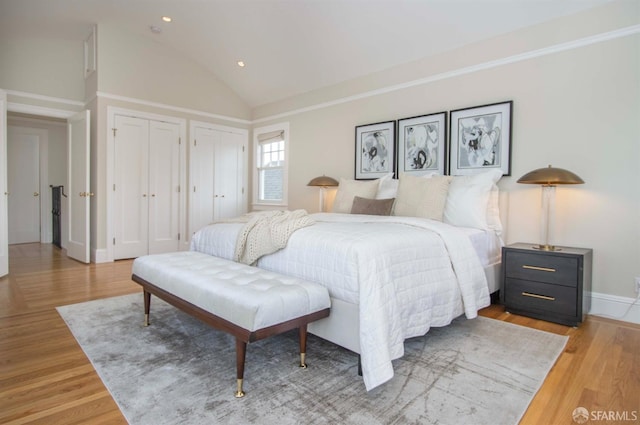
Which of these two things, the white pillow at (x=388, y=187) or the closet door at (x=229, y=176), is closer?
the white pillow at (x=388, y=187)

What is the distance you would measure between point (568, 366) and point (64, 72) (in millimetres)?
6435

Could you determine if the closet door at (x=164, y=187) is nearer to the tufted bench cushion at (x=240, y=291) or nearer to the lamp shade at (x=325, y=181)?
the lamp shade at (x=325, y=181)

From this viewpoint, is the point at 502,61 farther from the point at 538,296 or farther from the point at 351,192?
the point at 538,296

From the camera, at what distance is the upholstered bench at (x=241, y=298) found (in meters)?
1.63

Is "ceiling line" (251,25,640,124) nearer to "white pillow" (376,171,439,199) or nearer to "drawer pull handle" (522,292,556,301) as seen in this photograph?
"white pillow" (376,171,439,199)

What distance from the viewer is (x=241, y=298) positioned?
5.47ft

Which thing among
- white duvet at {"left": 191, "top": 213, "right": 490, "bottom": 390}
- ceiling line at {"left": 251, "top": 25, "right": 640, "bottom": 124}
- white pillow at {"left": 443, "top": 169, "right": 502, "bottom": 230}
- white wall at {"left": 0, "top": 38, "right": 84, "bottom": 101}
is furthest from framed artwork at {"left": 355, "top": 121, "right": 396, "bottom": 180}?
white wall at {"left": 0, "top": 38, "right": 84, "bottom": 101}

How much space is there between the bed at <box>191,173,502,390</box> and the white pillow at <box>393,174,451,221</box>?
370 mm

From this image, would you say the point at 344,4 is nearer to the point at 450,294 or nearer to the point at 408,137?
the point at 408,137

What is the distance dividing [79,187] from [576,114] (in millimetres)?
5726

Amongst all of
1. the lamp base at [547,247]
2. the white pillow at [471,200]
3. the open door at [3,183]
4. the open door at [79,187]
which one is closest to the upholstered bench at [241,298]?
the white pillow at [471,200]

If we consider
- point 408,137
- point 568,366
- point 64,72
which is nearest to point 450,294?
point 568,366

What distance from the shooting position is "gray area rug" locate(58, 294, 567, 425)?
151 cm

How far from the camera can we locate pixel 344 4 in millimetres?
3609
